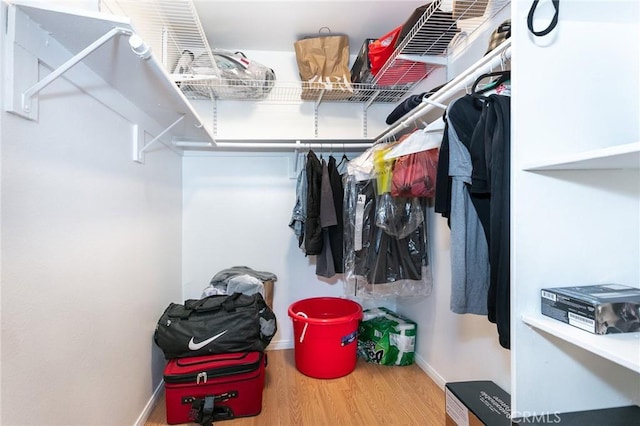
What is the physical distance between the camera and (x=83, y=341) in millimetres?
1149

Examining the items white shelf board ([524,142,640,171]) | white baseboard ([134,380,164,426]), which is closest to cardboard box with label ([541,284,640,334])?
white shelf board ([524,142,640,171])

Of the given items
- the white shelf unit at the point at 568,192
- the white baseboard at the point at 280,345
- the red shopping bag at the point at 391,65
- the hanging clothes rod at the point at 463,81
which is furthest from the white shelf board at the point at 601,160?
the white baseboard at the point at 280,345

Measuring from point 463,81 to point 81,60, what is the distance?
1350 millimetres

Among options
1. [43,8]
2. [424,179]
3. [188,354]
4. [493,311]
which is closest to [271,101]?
[424,179]

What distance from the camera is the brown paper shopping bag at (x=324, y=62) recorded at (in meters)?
2.04

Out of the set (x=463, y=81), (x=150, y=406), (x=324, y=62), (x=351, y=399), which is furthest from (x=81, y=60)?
(x=351, y=399)

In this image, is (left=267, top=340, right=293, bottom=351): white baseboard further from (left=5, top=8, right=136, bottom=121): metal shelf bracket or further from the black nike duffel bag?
(left=5, top=8, right=136, bottom=121): metal shelf bracket

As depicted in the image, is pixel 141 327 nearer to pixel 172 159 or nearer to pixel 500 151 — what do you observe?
pixel 172 159

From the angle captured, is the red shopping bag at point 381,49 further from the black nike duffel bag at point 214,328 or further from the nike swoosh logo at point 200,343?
the nike swoosh logo at point 200,343

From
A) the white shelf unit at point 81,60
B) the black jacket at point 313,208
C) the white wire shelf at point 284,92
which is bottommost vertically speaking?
the black jacket at point 313,208

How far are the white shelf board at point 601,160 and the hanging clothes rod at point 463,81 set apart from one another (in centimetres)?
47

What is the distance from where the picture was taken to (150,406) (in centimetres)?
179

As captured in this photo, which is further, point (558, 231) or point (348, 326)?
point (348, 326)

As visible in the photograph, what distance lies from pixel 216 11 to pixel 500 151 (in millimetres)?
1871
